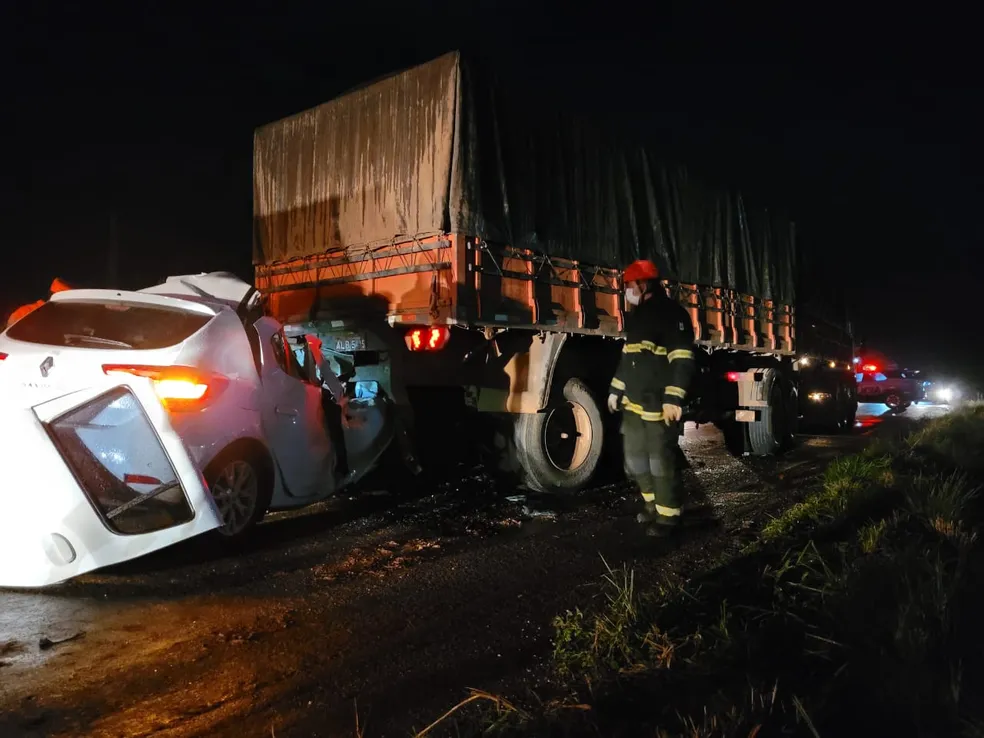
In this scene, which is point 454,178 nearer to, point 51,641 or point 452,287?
point 452,287

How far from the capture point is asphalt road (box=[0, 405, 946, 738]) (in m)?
2.65

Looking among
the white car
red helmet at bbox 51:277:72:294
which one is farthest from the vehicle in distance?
red helmet at bbox 51:277:72:294

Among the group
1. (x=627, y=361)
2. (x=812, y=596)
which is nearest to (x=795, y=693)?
(x=812, y=596)

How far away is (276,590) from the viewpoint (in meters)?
3.97

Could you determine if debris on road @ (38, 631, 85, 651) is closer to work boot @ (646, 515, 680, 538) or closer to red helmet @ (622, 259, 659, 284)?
work boot @ (646, 515, 680, 538)

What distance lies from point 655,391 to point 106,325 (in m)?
3.52

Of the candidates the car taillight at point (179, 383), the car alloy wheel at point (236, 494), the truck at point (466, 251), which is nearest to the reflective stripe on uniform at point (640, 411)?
the truck at point (466, 251)

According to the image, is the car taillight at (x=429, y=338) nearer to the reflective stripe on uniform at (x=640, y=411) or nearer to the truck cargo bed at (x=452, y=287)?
the truck cargo bed at (x=452, y=287)

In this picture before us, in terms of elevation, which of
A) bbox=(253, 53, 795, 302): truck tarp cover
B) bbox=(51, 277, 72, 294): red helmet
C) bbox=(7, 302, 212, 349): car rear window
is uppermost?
bbox=(253, 53, 795, 302): truck tarp cover

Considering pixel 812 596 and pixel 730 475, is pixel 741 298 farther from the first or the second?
pixel 812 596

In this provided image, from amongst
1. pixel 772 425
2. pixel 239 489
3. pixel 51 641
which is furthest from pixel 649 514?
pixel 772 425

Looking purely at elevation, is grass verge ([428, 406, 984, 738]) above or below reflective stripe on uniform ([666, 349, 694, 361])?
below

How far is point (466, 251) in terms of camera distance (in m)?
5.74

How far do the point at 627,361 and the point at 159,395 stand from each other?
306cm
